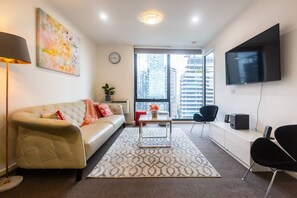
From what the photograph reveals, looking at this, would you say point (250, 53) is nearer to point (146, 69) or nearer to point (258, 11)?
point (258, 11)

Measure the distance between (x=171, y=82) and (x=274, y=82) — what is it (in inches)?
136

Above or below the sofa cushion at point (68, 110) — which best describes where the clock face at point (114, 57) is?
above

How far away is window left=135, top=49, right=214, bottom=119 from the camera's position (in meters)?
5.60

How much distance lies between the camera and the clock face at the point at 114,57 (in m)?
5.39

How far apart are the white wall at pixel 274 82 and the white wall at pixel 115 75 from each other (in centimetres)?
295

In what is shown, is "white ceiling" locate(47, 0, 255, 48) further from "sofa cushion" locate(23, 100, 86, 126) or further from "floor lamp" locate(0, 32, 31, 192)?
"sofa cushion" locate(23, 100, 86, 126)

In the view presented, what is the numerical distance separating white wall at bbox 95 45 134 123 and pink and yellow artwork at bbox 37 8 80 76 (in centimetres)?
149

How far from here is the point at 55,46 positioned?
9.98 feet

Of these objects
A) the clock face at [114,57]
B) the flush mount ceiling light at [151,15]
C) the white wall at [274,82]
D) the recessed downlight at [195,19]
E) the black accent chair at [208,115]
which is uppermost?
the recessed downlight at [195,19]

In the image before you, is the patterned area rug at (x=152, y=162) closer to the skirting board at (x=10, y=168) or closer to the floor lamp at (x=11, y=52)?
the floor lamp at (x=11, y=52)

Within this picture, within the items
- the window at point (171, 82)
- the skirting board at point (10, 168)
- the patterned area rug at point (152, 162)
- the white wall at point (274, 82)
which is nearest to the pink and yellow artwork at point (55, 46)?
the skirting board at point (10, 168)

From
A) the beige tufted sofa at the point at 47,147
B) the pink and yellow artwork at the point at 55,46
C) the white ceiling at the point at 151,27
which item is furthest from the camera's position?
the white ceiling at the point at 151,27

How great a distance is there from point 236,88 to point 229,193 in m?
2.27

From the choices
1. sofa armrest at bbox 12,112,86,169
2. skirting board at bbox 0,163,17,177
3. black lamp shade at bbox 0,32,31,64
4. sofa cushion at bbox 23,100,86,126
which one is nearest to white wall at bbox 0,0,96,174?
skirting board at bbox 0,163,17,177
